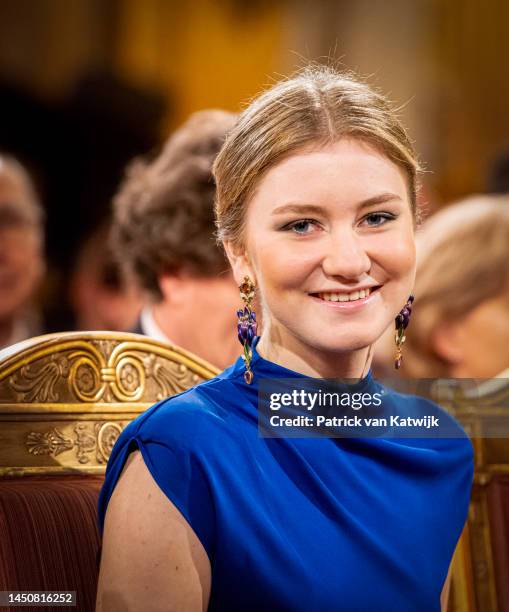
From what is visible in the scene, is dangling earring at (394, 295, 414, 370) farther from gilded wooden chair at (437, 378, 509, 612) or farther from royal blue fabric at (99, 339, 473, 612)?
gilded wooden chair at (437, 378, 509, 612)

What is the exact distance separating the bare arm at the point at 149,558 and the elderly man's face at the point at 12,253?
167 centimetres

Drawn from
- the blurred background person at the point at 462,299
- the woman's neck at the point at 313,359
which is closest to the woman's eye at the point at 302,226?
the woman's neck at the point at 313,359

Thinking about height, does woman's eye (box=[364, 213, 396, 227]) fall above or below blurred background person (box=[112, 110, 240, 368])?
below

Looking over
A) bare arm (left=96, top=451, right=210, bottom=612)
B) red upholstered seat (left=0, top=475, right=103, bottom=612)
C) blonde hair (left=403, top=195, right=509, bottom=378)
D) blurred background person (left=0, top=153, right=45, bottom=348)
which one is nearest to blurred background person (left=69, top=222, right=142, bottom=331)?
blurred background person (left=0, top=153, right=45, bottom=348)

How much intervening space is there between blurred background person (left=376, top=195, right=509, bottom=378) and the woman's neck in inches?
39.2

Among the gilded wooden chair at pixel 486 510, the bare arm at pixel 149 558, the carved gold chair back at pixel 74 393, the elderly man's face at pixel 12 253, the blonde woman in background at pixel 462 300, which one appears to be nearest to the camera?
the bare arm at pixel 149 558

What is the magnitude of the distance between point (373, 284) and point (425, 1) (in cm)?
480

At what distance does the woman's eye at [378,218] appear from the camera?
1126mm

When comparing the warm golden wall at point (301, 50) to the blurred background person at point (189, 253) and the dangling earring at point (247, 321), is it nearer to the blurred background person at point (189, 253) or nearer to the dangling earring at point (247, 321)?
the blurred background person at point (189, 253)

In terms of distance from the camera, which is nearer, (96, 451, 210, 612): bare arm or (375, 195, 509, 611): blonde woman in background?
(96, 451, 210, 612): bare arm

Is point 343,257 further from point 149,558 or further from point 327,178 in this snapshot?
point 149,558

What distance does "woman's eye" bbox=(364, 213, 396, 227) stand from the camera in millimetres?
1126

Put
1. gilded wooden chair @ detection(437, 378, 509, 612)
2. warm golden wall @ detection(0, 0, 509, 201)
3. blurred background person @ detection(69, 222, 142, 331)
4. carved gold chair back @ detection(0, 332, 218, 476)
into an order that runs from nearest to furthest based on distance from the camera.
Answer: carved gold chair back @ detection(0, 332, 218, 476)
gilded wooden chair @ detection(437, 378, 509, 612)
blurred background person @ detection(69, 222, 142, 331)
warm golden wall @ detection(0, 0, 509, 201)

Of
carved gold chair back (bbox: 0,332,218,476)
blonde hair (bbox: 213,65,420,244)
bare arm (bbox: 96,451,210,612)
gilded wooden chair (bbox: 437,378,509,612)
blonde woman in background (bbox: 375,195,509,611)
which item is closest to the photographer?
bare arm (bbox: 96,451,210,612)
